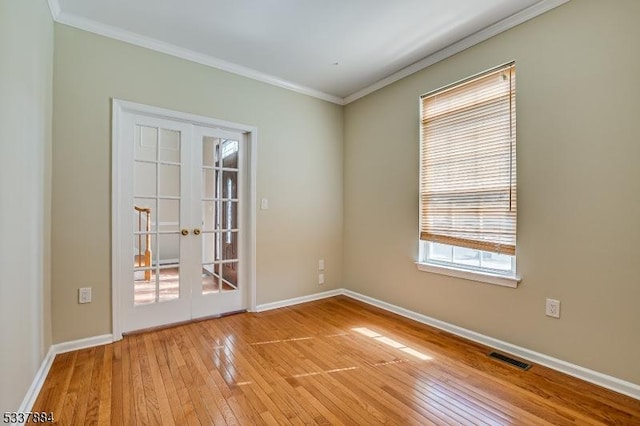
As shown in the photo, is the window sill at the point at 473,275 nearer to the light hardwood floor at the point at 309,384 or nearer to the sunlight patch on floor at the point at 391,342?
the light hardwood floor at the point at 309,384

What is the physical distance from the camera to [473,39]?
263 centimetres

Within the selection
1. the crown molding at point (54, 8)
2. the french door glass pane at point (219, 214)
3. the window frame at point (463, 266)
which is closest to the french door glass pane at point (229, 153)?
the french door glass pane at point (219, 214)

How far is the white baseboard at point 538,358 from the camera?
1895mm

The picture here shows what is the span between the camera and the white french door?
8.93 ft

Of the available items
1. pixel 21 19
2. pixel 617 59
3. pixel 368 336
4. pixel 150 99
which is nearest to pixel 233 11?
pixel 150 99

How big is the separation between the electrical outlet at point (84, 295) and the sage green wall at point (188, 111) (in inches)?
1.5

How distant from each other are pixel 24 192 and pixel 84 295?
111 cm

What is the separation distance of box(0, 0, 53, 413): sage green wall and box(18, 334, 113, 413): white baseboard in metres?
0.06

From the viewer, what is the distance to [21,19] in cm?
165

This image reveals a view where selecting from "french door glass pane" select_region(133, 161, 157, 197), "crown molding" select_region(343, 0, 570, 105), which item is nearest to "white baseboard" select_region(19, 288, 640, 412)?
"french door glass pane" select_region(133, 161, 157, 197)

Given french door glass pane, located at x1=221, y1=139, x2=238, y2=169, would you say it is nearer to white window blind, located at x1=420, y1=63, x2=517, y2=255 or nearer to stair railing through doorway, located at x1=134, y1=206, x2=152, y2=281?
stair railing through doorway, located at x1=134, y1=206, x2=152, y2=281

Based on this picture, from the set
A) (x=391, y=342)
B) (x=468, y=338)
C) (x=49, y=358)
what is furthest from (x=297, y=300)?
(x=49, y=358)

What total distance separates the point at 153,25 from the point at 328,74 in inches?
68.6

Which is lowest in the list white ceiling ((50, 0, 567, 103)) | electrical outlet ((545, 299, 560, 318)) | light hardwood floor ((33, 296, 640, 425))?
light hardwood floor ((33, 296, 640, 425))
